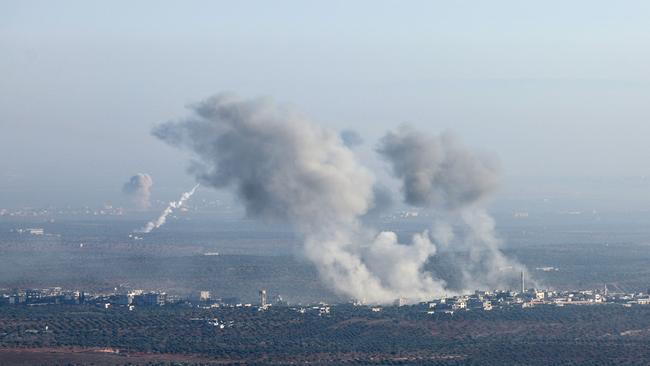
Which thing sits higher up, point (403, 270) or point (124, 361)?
point (403, 270)

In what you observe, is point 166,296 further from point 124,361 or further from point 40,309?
point 124,361

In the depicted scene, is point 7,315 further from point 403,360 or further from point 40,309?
point 403,360

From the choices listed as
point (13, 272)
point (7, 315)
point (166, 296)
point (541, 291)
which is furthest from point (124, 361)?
point (13, 272)

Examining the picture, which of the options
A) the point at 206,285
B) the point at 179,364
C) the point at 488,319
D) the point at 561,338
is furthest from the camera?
the point at 206,285

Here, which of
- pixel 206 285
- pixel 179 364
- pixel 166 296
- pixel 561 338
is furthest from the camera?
pixel 206 285

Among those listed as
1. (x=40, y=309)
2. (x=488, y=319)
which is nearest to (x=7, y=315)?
(x=40, y=309)

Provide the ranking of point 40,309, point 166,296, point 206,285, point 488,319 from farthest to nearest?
point 206,285
point 166,296
point 40,309
point 488,319

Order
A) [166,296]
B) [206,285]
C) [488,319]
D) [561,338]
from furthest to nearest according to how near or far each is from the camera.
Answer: [206,285] → [166,296] → [488,319] → [561,338]

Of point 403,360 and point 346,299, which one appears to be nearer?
point 403,360

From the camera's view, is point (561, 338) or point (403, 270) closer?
point (561, 338)
